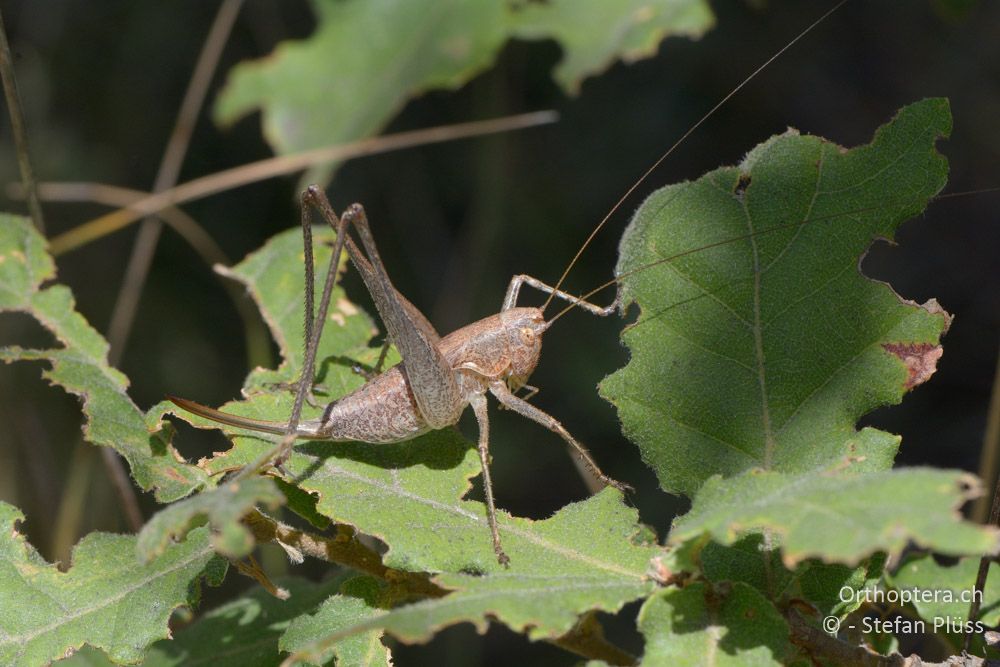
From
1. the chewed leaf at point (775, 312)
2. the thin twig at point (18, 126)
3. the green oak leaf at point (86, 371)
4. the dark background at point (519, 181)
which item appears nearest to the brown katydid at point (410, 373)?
the green oak leaf at point (86, 371)

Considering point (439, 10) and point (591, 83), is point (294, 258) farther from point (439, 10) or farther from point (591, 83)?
point (591, 83)

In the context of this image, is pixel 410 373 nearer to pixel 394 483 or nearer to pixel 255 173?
pixel 394 483

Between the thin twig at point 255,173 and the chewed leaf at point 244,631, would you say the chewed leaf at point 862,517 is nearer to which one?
the chewed leaf at point 244,631

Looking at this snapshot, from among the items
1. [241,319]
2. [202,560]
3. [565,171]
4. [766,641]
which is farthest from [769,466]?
[241,319]

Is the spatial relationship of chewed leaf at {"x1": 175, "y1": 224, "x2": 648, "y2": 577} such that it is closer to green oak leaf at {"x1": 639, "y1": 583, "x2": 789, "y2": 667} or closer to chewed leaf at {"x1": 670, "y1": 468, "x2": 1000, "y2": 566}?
green oak leaf at {"x1": 639, "y1": 583, "x2": 789, "y2": 667}

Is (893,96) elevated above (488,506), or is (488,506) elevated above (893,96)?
(893,96)

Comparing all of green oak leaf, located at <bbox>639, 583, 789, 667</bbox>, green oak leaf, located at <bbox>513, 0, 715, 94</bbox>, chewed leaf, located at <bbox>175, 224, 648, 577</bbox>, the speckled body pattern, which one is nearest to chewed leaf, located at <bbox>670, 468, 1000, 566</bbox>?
green oak leaf, located at <bbox>639, 583, 789, 667</bbox>
